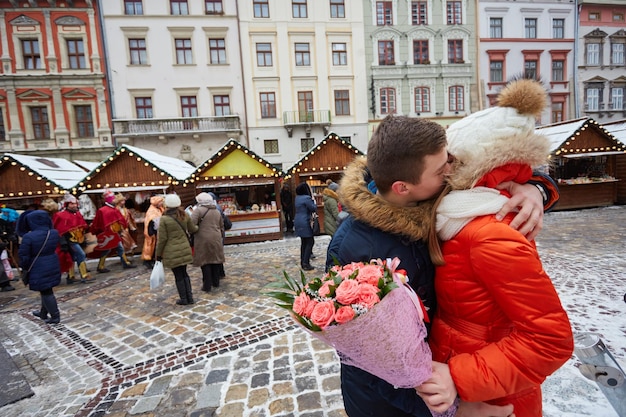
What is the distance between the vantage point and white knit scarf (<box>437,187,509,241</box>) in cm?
107

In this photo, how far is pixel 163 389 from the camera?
3084 millimetres

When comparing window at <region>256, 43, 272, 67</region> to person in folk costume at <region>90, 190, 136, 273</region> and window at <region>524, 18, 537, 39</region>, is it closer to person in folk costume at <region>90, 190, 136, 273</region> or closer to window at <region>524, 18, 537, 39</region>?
person in folk costume at <region>90, 190, 136, 273</region>

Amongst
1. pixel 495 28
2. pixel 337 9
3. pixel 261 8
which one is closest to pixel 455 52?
pixel 495 28

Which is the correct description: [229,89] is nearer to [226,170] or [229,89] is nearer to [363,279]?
[226,170]

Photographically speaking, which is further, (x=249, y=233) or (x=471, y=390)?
(x=249, y=233)

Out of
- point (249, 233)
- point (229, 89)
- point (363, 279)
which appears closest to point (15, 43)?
point (229, 89)

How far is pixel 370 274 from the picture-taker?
0.96m

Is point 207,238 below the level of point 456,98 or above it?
below

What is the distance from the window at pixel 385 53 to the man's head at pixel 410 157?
23642mm

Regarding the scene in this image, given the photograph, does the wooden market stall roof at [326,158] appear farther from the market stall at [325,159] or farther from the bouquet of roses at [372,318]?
the bouquet of roses at [372,318]

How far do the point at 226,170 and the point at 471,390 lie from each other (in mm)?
10158

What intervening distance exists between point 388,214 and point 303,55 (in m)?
22.9

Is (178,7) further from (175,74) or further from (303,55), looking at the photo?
(303,55)

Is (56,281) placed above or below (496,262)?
below
